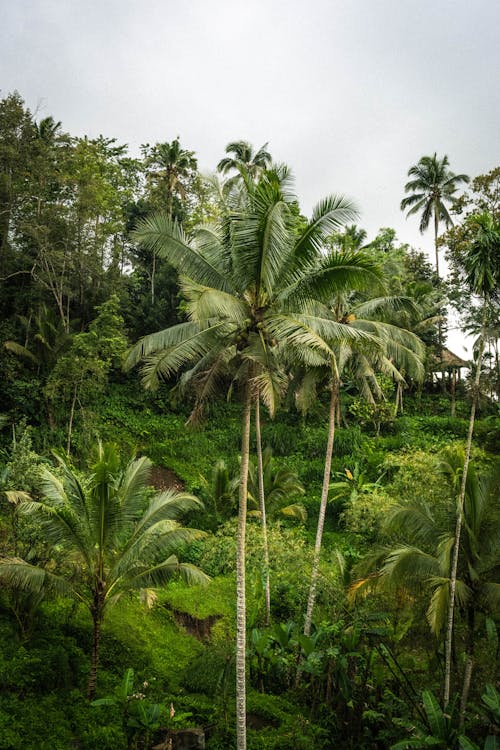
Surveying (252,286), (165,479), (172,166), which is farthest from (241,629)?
(172,166)

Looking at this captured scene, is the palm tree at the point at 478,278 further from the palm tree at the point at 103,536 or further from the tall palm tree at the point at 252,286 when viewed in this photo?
the palm tree at the point at 103,536

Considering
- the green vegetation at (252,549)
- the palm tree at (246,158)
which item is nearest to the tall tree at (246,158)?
the palm tree at (246,158)

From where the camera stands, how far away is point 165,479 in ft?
65.4

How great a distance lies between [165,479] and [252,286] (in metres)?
13.2

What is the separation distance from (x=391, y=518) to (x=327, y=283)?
4.54 m

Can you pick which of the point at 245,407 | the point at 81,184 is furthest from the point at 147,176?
the point at 245,407

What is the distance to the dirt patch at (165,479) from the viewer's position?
19531mm

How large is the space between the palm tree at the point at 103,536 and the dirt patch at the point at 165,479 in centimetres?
921

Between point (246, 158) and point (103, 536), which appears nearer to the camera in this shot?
point (103, 536)

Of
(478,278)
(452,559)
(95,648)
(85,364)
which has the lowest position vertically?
(95,648)

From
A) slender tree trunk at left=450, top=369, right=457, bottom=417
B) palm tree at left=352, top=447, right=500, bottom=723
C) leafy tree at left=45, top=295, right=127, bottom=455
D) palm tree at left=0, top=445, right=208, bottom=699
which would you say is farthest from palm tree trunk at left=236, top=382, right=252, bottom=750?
slender tree trunk at left=450, top=369, right=457, bottom=417

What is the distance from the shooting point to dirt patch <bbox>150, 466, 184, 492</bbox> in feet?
64.1

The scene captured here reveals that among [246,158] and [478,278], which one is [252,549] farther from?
[246,158]

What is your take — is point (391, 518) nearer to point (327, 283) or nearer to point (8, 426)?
point (327, 283)
